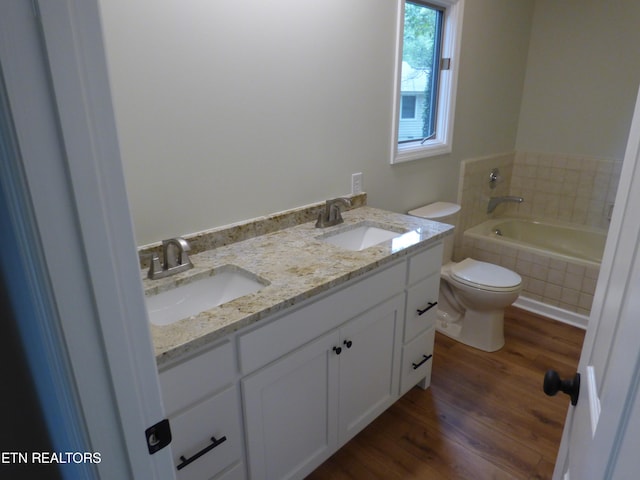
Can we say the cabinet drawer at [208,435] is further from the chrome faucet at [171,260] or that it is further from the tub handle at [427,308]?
the tub handle at [427,308]

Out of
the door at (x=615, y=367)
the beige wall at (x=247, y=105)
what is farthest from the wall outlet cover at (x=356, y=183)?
the door at (x=615, y=367)

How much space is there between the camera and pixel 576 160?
3.26 meters

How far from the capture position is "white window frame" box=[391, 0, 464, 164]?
2.30 metres

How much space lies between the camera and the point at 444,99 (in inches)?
104

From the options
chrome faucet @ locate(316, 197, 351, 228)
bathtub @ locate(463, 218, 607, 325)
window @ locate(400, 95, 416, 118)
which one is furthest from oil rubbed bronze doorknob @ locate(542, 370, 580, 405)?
bathtub @ locate(463, 218, 607, 325)

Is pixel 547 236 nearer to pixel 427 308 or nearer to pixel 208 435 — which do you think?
pixel 427 308

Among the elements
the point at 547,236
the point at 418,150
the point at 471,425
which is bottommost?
the point at 471,425

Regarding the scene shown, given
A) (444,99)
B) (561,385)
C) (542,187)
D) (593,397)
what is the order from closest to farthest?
(593,397)
(561,385)
(444,99)
(542,187)

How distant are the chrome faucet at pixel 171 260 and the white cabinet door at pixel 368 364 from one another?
0.61m

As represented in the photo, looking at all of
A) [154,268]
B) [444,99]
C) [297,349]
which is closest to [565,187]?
[444,99]

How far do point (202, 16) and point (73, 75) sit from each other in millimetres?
1126

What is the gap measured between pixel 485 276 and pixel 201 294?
1706mm

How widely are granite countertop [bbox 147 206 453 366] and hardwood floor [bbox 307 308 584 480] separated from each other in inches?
33.4

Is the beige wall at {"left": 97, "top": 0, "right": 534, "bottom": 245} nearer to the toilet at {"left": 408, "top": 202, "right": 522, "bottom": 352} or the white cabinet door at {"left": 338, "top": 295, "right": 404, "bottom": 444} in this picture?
the toilet at {"left": 408, "top": 202, "right": 522, "bottom": 352}
